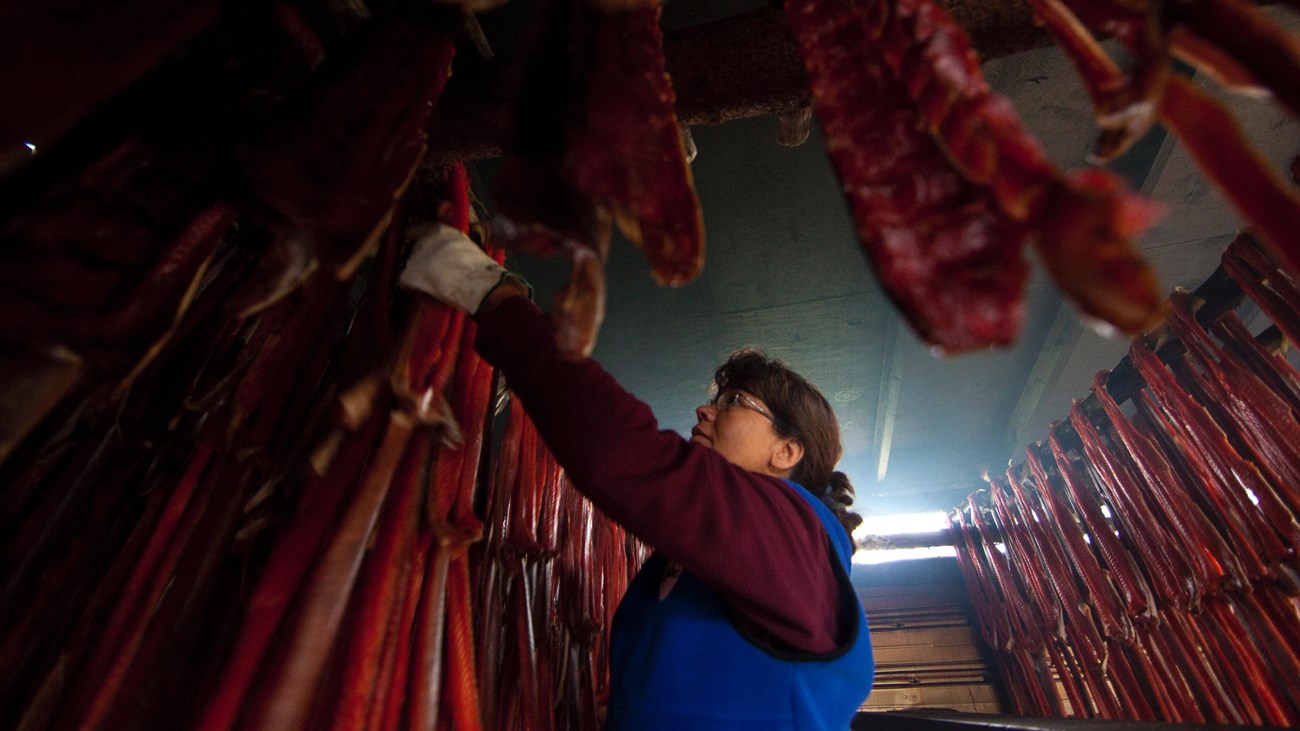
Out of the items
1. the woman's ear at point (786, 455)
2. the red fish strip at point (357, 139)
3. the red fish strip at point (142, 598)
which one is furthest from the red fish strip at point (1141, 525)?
the red fish strip at point (142, 598)

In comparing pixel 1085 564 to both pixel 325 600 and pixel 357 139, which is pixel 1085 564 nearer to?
pixel 325 600

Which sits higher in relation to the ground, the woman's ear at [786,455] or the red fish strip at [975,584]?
the woman's ear at [786,455]

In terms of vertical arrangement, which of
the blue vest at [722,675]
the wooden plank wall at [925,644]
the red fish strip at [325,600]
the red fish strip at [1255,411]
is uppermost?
the red fish strip at [325,600]

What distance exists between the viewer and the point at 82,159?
2.14ft

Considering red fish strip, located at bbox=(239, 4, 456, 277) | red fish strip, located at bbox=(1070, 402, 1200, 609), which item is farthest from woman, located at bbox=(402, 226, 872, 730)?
red fish strip, located at bbox=(1070, 402, 1200, 609)

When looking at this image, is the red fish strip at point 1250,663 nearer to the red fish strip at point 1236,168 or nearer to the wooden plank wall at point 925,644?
the wooden plank wall at point 925,644

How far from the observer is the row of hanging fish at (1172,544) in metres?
1.69

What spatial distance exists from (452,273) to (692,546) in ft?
2.06

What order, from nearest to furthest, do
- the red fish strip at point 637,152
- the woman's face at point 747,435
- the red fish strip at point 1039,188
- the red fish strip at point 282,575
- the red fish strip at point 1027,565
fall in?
the red fish strip at point 1039,188 → the red fish strip at point 637,152 → the red fish strip at point 282,575 → the woman's face at point 747,435 → the red fish strip at point 1027,565

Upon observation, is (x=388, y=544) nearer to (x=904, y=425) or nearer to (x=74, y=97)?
(x=74, y=97)

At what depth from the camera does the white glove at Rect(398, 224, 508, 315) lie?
0.96 metres

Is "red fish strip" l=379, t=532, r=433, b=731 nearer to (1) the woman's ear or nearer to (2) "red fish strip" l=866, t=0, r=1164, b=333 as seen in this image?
(2) "red fish strip" l=866, t=0, r=1164, b=333

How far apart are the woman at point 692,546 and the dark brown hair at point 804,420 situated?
1.09 feet

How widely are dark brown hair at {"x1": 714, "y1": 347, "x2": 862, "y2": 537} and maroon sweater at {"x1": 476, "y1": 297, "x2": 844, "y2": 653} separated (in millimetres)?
626
